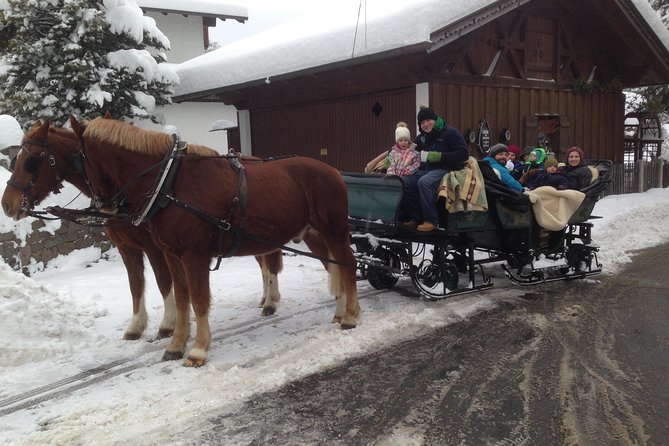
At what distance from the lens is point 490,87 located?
10898mm

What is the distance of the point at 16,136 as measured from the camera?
25.9 ft

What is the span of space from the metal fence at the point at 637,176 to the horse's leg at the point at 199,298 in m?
13.2

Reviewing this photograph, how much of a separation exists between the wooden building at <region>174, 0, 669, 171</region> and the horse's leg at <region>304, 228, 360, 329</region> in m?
3.98

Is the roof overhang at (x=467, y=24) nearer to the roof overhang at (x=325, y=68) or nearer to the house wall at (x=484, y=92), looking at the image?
the roof overhang at (x=325, y=68)

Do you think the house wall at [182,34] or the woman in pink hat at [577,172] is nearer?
the woman in pink hat at [577,172]

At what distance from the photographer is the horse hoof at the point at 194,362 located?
14.1 ft

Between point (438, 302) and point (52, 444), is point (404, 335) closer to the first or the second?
point (438, 302)

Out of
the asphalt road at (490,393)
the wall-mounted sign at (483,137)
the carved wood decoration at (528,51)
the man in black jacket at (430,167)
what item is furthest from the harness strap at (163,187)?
the wall-mounted sign at (483,137)

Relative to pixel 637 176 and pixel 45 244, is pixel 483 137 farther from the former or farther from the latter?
pixel 45 244

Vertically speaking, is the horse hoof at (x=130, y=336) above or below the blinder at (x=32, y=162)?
below

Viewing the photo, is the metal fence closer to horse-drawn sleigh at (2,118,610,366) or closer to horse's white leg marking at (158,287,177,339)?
horse-drawn sleigh at (2,118,610,366)

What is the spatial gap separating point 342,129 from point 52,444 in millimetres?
9079

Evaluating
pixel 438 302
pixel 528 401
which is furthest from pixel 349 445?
pixel 438 302

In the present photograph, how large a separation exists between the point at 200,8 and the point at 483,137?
1576 centimetres
